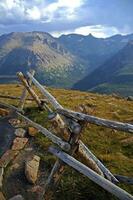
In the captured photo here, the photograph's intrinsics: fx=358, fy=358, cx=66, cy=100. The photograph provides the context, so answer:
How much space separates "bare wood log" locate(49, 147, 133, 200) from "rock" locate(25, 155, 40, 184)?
7.37 feet

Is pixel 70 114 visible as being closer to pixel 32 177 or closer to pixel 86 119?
pixel 86 119

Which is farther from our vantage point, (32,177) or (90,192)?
(32,177)

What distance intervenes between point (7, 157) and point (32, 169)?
158 centimetres

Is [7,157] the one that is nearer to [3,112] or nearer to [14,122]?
[14,122]

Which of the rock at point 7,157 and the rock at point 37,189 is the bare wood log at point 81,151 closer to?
the rock at point 37,189

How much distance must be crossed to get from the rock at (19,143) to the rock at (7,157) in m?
0.43

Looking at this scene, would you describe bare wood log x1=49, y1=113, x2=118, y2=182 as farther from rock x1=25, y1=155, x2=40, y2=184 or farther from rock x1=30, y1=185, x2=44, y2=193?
rock x1=25, y1=155, x2=40, y2=184

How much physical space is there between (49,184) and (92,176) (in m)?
1.78

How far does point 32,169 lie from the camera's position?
44.1ft

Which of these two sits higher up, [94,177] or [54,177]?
[94,177]

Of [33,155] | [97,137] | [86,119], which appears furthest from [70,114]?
[97,137]

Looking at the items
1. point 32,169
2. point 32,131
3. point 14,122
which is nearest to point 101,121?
point 32,169

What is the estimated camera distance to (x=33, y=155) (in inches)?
583

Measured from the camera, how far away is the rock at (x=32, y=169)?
42.7 ft
